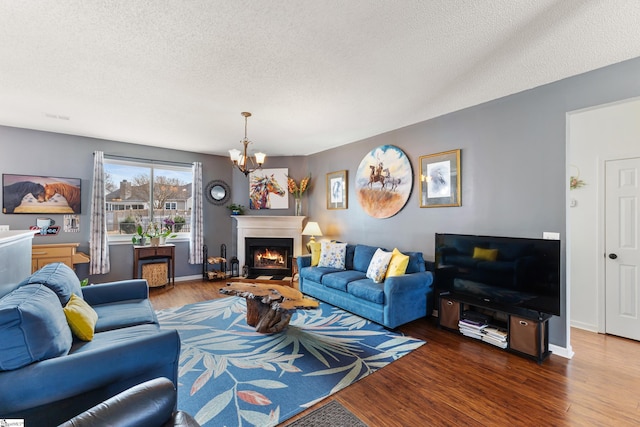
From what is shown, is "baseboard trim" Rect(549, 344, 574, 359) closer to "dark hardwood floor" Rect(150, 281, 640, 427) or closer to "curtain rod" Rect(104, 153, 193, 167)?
"dark hardwood floor" Rect(150, 281, 640, 427)

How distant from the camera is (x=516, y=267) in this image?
2854 mm

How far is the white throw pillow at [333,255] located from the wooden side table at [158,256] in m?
2.98

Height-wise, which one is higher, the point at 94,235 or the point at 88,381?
the point at 94,235

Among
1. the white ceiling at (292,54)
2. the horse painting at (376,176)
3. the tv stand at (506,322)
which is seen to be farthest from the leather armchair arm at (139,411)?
the horse painting at (376,176)

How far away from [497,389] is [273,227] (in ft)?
15.6

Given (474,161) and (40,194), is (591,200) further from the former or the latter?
(40,194)

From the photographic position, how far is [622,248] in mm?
3303

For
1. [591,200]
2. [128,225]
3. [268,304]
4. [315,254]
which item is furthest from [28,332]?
[591,200]

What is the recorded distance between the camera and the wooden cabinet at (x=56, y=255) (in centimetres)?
418

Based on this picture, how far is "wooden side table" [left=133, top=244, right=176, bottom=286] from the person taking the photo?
514 cm

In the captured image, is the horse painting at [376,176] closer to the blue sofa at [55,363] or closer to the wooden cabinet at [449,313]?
the wooden cabinet at [449,313]

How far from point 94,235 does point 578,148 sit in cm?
747

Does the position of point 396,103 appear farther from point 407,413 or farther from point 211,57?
point 407,413

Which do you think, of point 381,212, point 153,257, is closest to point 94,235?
point 153,257
